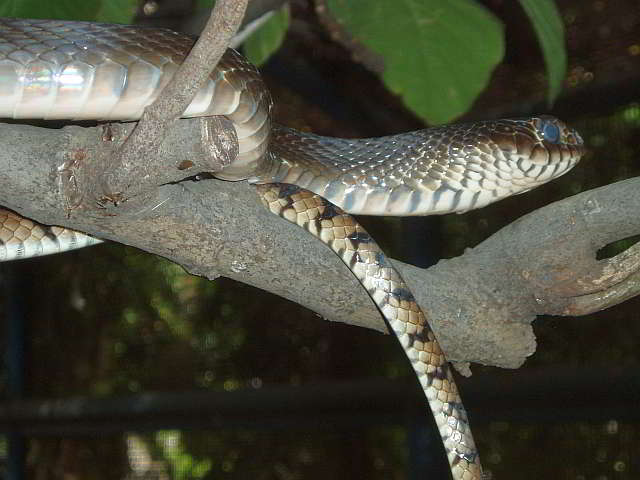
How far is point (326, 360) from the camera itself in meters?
3.51

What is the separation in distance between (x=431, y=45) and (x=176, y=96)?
716mm

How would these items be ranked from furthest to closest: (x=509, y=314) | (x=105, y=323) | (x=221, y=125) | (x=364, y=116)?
1. (x=105, y=323)
2. (x=364, y=116)
3. (x=509, y=314)
4. (x=221, y=125)

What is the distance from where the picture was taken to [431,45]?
150 cm

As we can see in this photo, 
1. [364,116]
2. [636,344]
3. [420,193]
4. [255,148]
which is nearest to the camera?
A: [255,148]

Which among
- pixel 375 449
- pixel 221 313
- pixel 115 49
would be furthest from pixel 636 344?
pixel 115 49

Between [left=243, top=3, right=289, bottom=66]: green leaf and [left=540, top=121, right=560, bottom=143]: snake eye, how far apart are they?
2.43 feet

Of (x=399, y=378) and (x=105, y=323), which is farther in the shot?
(x=105, y=323)

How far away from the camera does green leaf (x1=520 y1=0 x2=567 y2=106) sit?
1318mm

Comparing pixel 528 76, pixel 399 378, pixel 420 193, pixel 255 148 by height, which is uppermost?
pixel 255 148

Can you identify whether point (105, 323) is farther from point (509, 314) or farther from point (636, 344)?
point (509, 314)

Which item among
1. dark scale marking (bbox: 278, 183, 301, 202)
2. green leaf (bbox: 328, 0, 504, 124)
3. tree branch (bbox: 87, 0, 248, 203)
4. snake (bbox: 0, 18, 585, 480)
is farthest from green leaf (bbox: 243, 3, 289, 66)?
tree branch (bbox: 87, 0, 248, 203)

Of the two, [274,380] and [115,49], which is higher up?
[115,49]

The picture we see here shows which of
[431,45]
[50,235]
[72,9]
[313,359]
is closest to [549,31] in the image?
[431,45]

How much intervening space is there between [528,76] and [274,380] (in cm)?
182
